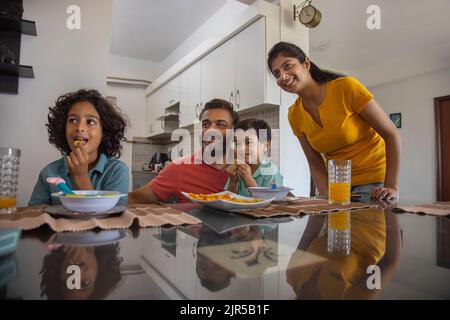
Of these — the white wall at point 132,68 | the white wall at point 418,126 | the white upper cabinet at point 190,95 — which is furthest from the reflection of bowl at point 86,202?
the white wall at point 132,68

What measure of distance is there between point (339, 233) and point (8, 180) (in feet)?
2.35

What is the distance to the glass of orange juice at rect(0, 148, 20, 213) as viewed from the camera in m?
0.68

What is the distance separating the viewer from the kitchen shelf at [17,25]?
1.48 meters

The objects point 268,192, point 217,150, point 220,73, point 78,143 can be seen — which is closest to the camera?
point 268,192

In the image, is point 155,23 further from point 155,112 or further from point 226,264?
point 226,264

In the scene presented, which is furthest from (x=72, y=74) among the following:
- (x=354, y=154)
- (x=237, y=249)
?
(x=237, y=249)

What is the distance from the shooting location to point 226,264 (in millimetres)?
366

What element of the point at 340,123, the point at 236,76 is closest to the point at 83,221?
the point at 340,123

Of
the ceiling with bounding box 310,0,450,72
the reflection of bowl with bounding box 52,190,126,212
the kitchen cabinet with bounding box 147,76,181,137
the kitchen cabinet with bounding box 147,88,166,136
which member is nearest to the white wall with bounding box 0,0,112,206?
the reflection of bowl with bounding box 52,190,126,212

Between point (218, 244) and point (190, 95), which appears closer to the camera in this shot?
point (218, 244)

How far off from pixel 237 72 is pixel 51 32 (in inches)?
59.9

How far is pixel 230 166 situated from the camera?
4.08 ft

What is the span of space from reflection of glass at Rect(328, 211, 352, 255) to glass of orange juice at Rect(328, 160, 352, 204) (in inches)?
8.6

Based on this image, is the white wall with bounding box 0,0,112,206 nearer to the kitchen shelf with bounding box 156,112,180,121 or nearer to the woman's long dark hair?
the woman's long dark hair
